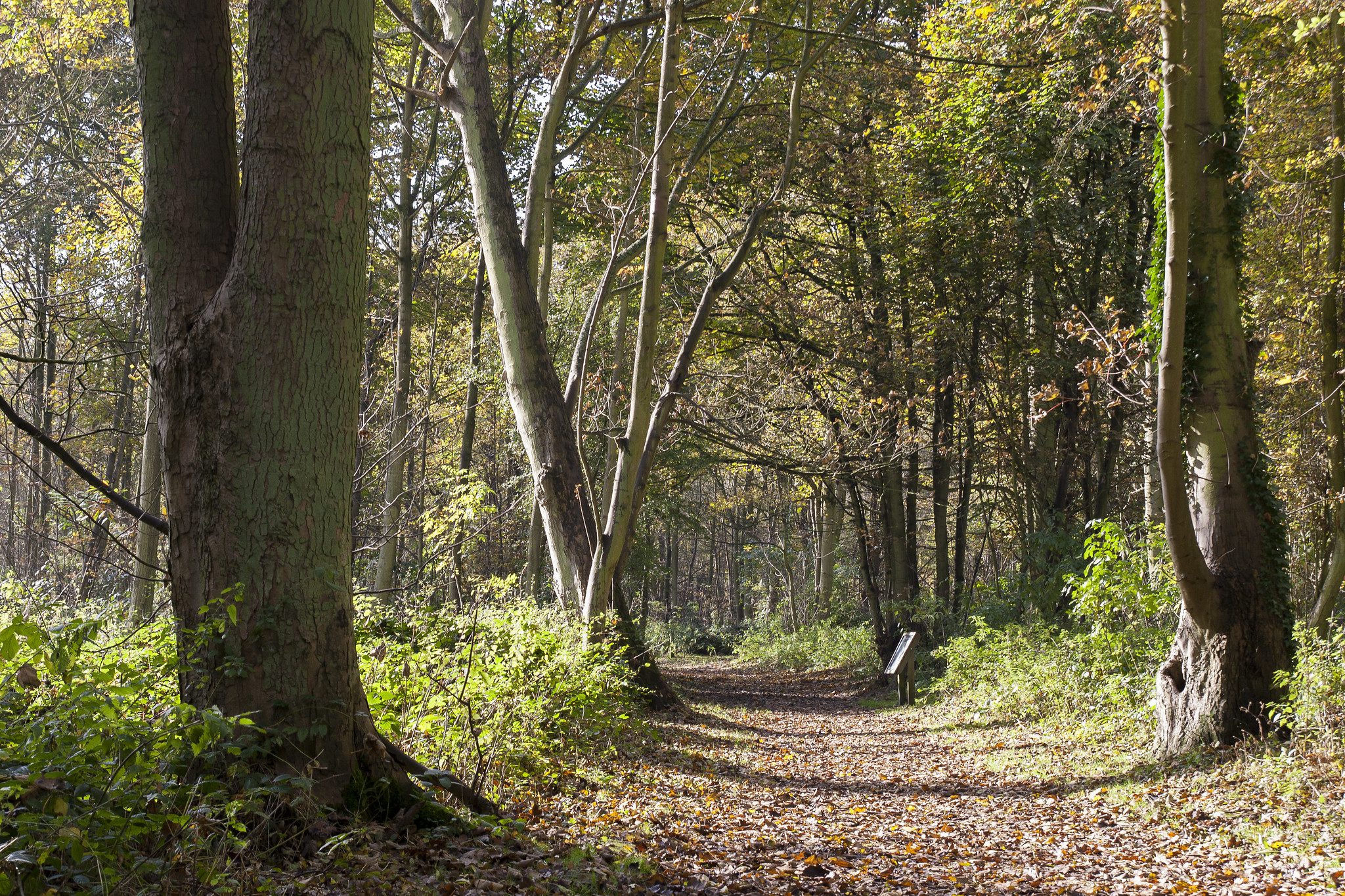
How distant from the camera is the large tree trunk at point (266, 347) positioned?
12.2ft

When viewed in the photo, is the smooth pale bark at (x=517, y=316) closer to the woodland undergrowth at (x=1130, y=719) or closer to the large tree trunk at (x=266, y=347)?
the woodland undergrowth at (x=1130, y=719)

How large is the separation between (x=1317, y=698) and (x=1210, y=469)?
6.29 feet

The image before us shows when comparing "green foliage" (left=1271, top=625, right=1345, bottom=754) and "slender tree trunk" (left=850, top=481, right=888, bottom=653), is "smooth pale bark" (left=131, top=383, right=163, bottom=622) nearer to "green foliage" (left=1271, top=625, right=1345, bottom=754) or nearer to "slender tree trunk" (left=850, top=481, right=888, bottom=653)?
"green foliage" (left=1271, top=625, right=1345, bottom=754)

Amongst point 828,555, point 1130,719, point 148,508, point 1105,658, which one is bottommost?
point 1130,719

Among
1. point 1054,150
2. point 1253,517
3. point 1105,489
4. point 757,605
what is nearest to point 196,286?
point 1253,517

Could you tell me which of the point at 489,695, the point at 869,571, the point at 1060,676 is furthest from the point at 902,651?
the point at 489,695

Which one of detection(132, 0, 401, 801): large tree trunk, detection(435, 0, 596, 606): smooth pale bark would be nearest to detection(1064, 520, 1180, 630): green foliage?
detection(435, 0, 596, 606): smooth pale bark

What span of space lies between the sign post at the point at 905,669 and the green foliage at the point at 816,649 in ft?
12.0

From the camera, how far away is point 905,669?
14172 millimetres

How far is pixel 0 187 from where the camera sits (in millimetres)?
10719

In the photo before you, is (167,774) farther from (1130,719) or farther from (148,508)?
(148,508)

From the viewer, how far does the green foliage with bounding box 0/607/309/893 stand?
8.40 feet

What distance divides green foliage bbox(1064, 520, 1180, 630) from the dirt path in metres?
2.08

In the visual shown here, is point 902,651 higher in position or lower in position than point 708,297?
lower
